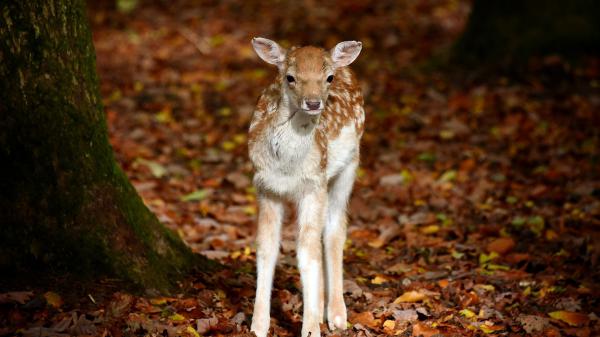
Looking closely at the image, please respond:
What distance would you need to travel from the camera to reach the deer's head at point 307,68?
190 inches

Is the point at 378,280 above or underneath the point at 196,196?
underneath

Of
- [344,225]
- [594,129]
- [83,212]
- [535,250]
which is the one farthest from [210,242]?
[594,129]

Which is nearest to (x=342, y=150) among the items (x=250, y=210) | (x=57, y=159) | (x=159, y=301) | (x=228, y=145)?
(x=159, y=301)

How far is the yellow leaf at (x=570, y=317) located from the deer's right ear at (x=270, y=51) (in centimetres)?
257

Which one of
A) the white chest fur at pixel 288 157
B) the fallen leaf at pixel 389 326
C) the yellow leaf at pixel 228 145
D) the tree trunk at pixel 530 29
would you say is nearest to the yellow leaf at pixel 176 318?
the white chest fur at pixel 288 157

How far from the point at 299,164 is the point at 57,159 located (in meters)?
1.53

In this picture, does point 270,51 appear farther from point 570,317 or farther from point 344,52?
point 570,317

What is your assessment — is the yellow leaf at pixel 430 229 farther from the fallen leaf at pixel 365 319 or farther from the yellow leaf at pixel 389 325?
the yellow leaf at pixel 389 325

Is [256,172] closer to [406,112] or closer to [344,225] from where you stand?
[344,225]

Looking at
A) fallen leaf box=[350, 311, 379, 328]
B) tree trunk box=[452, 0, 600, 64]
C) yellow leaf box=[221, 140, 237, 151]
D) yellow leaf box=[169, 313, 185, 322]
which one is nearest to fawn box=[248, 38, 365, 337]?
fallen leaf box=[350, 311, 379, 328]

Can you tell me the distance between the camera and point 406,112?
10211 millimetres

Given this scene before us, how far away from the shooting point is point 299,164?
507 centimetres

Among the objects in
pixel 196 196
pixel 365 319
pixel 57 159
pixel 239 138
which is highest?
pixel 57 159

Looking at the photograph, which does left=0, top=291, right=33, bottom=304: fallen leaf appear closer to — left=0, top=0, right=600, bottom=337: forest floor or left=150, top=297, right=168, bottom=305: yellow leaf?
left=0, top=0, right=600, bottom=337: forest floor
